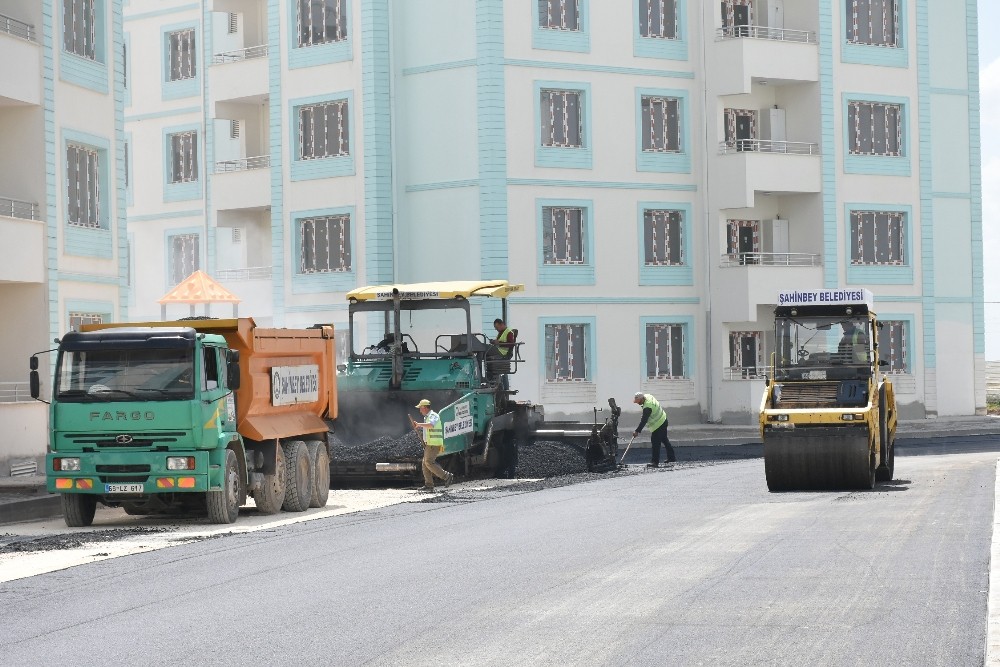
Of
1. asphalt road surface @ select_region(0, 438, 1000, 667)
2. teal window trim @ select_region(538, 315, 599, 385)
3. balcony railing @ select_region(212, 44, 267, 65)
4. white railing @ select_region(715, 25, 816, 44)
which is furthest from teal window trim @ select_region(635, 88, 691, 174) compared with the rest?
asphalt road surface @ select_region(0, 438, 1000, 667)

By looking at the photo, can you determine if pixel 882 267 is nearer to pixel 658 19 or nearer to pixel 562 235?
pixel 658 19

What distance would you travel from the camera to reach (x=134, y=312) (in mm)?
56125

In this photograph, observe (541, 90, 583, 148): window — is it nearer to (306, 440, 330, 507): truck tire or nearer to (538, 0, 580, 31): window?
(538, 0, 580, 31): window

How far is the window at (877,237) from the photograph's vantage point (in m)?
50.6

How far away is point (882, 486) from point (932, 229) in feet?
93.4

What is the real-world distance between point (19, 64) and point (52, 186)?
8.06 feet

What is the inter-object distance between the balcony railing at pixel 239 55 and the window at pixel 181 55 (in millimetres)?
2033

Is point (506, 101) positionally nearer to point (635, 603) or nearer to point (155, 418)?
point (155, 418)

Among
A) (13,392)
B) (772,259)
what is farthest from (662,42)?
(13,392)

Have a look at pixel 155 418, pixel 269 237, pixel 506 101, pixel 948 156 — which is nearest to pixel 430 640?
pixel 155 418

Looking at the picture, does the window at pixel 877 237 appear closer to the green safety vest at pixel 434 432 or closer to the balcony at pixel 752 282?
the balcony at pixel 752 282

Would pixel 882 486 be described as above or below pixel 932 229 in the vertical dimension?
below

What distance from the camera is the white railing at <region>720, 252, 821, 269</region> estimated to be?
4897 centimetres

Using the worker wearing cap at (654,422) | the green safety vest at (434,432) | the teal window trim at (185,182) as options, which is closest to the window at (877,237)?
the worker wearing cap at (654,422)
